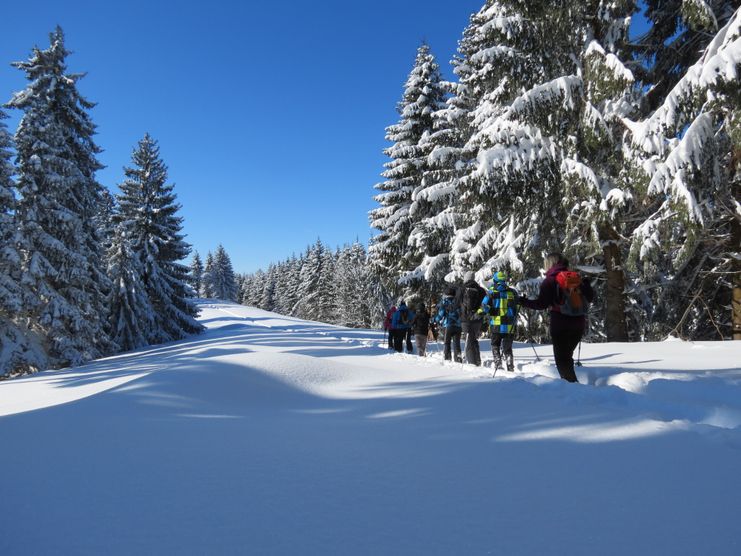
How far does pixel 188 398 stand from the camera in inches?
209

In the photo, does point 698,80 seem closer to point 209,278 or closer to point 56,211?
point 56,211

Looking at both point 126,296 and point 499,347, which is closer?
point 499,347

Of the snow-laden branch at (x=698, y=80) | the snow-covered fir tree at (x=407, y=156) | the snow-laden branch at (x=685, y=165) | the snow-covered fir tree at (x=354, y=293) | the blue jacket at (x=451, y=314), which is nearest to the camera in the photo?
the snow-laden branch at (x=698, y=80)

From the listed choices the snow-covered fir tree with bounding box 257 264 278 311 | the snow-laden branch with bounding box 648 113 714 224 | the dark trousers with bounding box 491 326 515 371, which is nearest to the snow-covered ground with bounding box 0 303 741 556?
the dark trousers with bounding box 491 326 515 371

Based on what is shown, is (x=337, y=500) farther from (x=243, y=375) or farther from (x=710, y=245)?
(x=710, y=245)

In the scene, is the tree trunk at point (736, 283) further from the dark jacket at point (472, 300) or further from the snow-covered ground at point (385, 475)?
the snow-covered ground at point (385, 475)

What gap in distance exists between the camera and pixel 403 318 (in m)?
13.4

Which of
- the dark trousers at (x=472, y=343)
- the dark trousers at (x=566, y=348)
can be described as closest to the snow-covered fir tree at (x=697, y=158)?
the dark trousers at (x=472, y=343)

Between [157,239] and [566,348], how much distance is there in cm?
2646

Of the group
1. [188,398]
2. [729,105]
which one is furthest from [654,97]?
[188,398]

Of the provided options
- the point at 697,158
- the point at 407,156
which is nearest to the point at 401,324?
the point at 697,158

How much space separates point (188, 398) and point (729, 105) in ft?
31.4

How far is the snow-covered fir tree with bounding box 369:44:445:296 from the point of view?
789 inches

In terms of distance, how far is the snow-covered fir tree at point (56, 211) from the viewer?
671 inches
